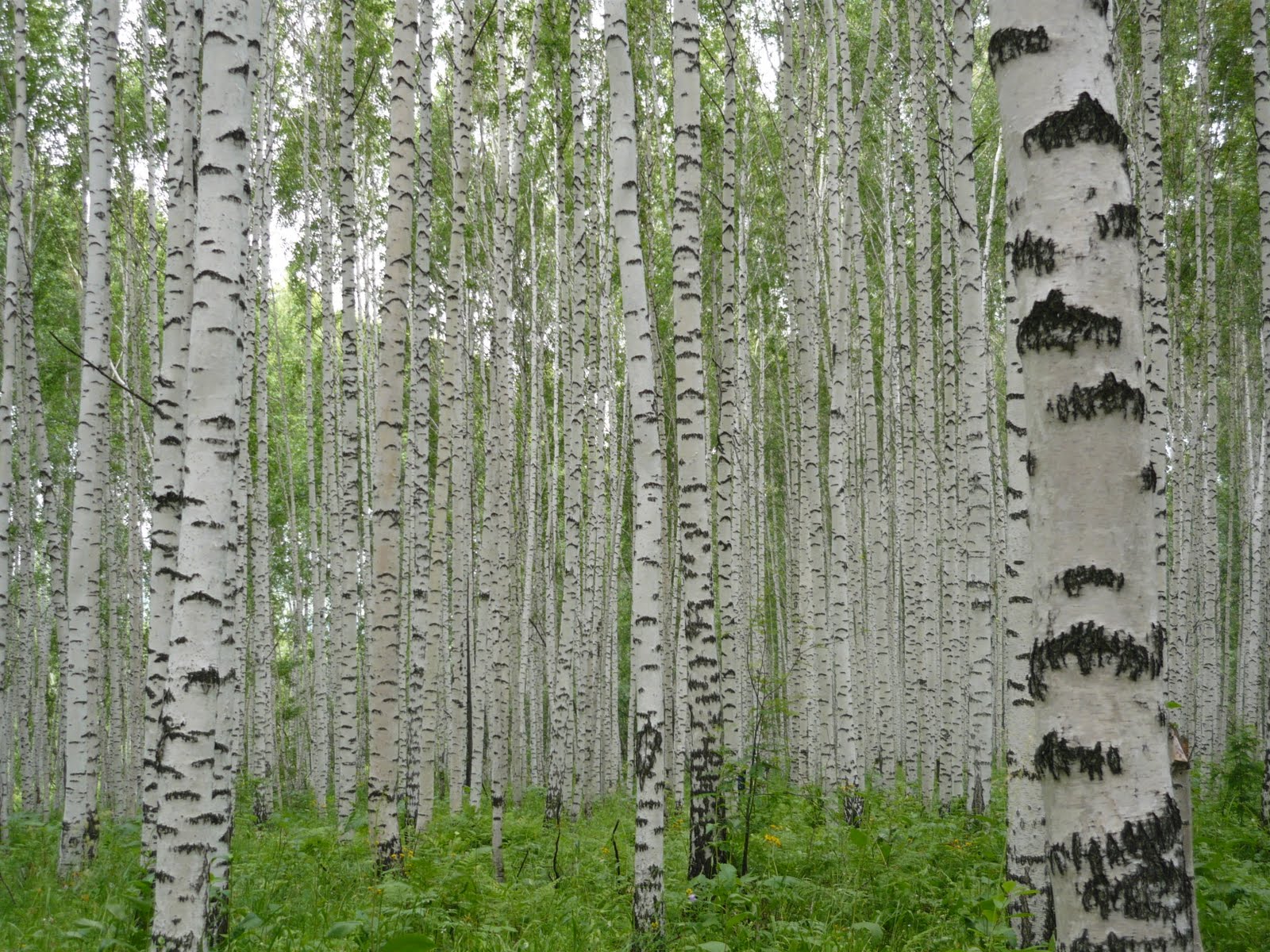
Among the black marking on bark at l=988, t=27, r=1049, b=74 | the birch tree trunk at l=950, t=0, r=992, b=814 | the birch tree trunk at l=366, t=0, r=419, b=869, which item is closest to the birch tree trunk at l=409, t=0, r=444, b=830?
the birch tree trunk at l=366, t=0, r=419, b=869

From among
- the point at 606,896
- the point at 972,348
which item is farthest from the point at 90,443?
the point at 972,348

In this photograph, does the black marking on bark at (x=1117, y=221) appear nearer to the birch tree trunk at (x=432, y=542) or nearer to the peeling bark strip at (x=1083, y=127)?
the peeling bark strip at (x=1083, y=127)

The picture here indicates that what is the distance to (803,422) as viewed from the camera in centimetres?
961

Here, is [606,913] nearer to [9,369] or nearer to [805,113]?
[9,369]

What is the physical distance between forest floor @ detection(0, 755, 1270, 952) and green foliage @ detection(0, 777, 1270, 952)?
16mm

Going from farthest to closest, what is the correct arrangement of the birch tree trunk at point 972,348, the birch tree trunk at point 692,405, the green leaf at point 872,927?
the birch tree trunk at point 972,348 → the birch tree trunk at point 692,405 → the green leaf at point 872,927

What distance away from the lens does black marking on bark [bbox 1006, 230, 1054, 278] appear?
178 cm

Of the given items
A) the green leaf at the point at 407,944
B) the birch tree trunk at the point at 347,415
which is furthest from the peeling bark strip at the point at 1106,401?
the birch tree trunk at the point at 347,415

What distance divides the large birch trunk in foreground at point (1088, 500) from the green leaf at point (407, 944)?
2535 millimetres

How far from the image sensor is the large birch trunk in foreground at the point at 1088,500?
156cm

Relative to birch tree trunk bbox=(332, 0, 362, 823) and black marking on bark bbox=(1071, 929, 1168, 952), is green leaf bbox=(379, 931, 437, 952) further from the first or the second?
birch tree trunk bbox=(332, 0, 362, 823)

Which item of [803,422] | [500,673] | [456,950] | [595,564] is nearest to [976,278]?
[803,422]

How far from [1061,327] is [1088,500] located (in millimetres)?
370

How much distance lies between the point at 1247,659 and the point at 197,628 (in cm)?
1922
